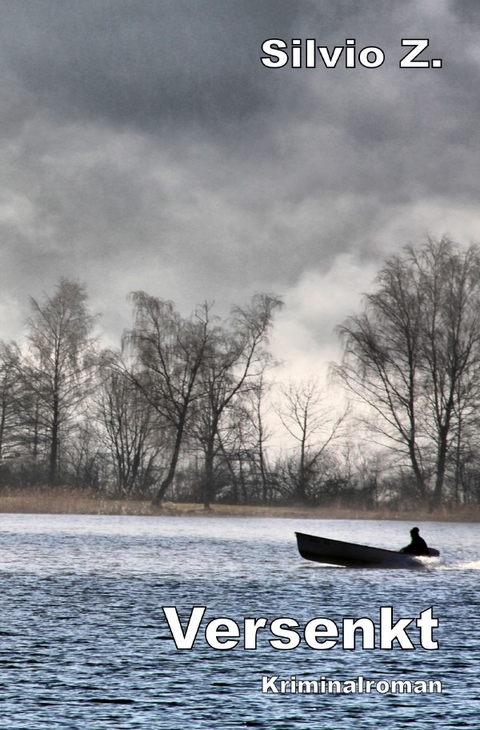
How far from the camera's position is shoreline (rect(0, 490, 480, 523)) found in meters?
56.7

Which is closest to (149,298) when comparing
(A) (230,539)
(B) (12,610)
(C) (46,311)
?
(C) (46,311)

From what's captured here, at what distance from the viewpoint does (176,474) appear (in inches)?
2657

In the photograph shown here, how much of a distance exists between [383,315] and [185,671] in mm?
45140

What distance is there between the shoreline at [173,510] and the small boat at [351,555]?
81.1 feet

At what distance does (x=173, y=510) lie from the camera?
62219 mm

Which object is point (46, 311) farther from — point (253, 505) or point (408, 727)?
point (408, 727)

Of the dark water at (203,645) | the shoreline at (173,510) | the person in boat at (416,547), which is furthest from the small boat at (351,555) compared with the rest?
the shoreline at (173,510)

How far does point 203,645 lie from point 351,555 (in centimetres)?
1313

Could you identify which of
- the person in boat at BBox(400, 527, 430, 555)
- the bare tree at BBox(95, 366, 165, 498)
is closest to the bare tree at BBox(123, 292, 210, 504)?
the bare tree at BBox(95, 366, 165, 498)

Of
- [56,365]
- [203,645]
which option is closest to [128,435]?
[56,365]

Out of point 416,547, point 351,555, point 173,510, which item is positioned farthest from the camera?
point 173,510

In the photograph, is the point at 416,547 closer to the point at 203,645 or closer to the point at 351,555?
the point at 351,555

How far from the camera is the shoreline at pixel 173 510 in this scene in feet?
186

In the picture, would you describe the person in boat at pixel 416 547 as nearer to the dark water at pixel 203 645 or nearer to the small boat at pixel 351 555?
the small boat at pixel 351 555
